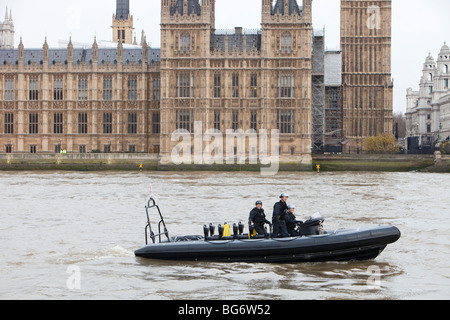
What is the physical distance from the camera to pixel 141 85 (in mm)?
94500

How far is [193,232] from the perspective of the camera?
3175cm

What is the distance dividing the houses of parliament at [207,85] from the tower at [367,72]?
0.14 metres

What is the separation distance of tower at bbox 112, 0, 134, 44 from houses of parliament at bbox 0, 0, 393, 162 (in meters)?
31.9

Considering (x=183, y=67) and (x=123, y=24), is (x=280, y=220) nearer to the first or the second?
(x=183, y=67)

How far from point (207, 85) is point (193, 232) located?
185 ft

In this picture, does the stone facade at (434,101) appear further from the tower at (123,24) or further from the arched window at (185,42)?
the arched window at (185,42)

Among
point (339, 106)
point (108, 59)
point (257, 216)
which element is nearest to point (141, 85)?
point (108, 59)

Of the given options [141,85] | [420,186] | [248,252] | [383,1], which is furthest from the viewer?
[383,1]

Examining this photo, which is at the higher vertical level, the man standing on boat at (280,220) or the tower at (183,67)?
the tower at (183,67)

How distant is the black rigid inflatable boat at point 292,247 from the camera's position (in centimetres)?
2391

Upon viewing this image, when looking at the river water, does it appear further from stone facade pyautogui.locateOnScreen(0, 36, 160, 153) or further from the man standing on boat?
stone facade pyautogui.locateOnScreen(0, 36, 160, 153)

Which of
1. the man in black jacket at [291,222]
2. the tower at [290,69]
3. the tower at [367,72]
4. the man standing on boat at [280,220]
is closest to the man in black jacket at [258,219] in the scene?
the man standing on boat at [280,220]
